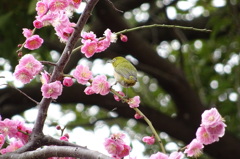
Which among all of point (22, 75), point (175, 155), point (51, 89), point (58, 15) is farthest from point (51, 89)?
point (175, 155)

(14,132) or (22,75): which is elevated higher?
(22,75)

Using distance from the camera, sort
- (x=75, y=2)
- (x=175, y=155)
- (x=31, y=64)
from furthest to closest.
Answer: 1. (x=75, y=2)
2. (x=31, y=64)
3. (x=175, y=155)

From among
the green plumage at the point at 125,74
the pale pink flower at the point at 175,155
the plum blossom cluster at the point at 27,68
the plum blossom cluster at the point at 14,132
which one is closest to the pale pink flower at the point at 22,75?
the plum blossom cluster at the point at 27,68

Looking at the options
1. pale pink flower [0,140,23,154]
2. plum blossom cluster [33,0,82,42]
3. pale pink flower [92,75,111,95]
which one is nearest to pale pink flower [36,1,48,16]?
plum blossom cluster [33,0,82,42]

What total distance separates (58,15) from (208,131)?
482mm

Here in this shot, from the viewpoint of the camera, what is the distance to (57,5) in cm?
124

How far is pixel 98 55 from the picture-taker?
354 cm

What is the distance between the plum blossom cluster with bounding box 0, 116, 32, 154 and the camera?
1219 mm

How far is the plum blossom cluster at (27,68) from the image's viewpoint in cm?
118

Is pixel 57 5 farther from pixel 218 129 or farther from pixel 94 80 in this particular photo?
pixel 218 129

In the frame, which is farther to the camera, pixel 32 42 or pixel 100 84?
pixel 32 42

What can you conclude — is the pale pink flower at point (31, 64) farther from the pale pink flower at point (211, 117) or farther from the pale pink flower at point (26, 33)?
the pale pink flower at point (211, 117)

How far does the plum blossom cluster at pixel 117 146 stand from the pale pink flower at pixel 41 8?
1.22 feet

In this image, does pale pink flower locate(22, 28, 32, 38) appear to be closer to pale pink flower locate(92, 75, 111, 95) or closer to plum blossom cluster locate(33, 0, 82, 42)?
plum blossom cluster locate(33, 0, 82, 42)
